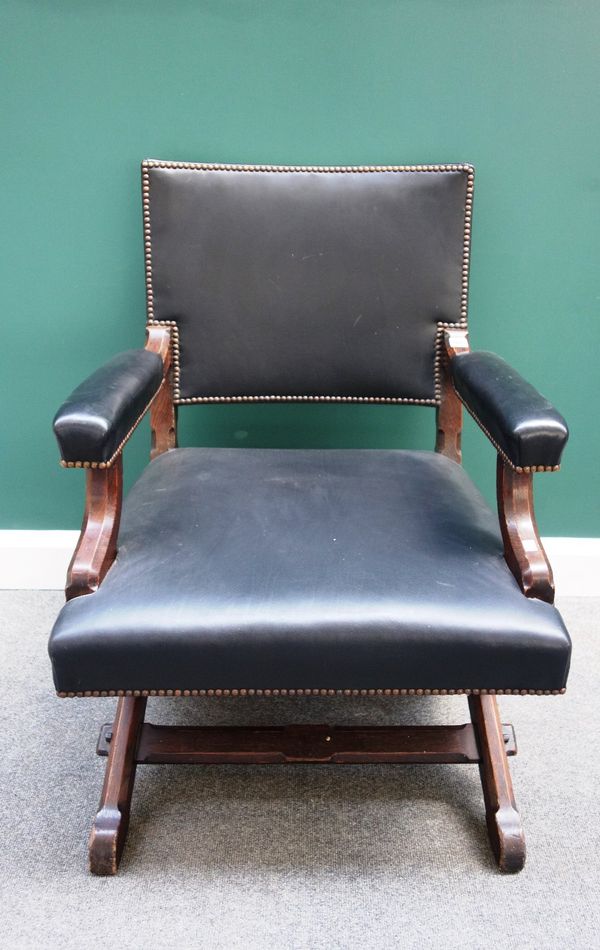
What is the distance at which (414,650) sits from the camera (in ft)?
3.24

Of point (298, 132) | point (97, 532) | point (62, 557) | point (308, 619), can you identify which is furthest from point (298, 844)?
point (298, 132)

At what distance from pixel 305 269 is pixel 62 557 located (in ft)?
3.10

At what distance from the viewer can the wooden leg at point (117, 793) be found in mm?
1195

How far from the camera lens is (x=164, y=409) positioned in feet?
4.89

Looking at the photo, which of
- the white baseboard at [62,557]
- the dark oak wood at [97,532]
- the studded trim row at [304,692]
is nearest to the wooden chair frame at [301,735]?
the dark oak wood at [97,532]

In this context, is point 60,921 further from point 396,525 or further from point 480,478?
point 480,478

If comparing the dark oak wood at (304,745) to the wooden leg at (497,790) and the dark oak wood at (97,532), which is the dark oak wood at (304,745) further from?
the dark oak wood at (97,532)

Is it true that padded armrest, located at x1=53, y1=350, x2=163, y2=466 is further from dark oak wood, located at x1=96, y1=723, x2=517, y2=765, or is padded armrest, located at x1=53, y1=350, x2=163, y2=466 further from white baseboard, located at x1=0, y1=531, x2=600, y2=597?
white baseboard, located at x1=0, y1=531, x2=600, y2=597

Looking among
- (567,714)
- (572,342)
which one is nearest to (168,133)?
(572,342)

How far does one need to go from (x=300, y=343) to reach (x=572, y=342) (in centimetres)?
66

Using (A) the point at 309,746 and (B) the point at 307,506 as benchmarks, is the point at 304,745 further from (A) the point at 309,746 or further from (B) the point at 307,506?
(B) the point at 307,506

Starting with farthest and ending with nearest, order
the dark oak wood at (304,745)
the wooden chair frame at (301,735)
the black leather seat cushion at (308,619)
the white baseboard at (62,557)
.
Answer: the white baseboard at (62,557)
the dark oak wood at (304,745)
the wooden chair frame at (301,735)
the black leather seat cushion at (308,619)

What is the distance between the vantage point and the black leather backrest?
1.42 metres

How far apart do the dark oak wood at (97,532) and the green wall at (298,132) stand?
0.70 metres
